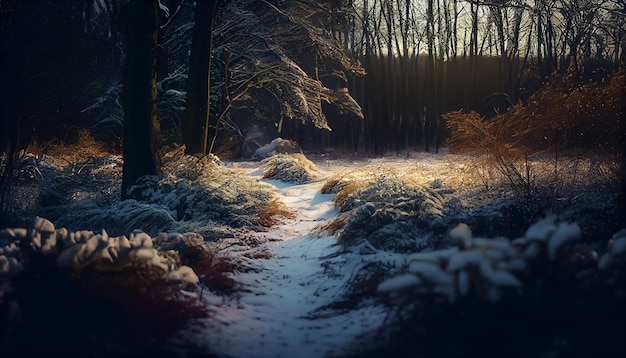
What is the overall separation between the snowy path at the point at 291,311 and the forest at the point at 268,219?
0.09 ft

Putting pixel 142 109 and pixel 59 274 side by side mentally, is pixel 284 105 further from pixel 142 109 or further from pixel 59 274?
pixel 59 274

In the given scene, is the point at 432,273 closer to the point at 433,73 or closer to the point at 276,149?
the point at 276,149

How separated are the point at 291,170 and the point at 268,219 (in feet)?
19.9

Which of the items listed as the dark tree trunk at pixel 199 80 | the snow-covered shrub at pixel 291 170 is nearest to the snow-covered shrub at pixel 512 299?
the dark tree trunk at pixel 199 80

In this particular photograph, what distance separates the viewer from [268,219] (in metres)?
8.68

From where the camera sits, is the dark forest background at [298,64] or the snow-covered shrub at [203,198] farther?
the snow-covered shrub at [203,198]

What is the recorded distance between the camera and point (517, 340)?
3357mm

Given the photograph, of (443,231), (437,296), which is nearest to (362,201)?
(443,231)

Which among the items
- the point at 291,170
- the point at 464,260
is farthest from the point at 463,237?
the point at 291,170

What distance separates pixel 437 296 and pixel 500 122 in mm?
4732

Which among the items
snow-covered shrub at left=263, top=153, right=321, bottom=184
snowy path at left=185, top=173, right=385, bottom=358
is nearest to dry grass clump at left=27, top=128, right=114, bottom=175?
snow-covered shrub at left=263, top=153, right=321, bottom=184

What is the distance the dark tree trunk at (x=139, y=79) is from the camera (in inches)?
302

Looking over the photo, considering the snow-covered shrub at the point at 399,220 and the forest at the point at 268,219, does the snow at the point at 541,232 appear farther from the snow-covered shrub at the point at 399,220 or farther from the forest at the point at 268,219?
the snow-covered shrub at the point at 399,220

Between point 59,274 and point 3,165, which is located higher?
point 3,165
